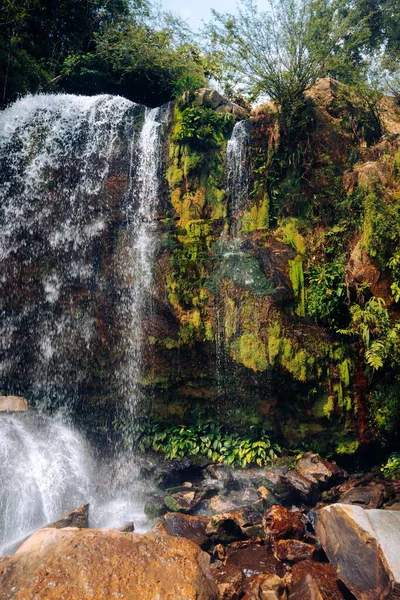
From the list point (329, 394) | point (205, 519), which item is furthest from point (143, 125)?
point (205, 519)

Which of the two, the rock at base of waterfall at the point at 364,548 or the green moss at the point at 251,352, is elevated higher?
the green moss at the point at 251,352

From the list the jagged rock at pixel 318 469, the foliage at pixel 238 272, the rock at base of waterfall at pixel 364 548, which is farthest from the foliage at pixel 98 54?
the rock at base of waterfall at pixel 364 548

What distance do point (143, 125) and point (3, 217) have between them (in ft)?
15.8

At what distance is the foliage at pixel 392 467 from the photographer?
27.0 feet

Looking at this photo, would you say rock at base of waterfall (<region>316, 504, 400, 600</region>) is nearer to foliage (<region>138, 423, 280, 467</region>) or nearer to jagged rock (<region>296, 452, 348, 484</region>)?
jagged rock (<region>296, 452, 348, 484</region>)

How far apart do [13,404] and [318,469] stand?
24.3ft

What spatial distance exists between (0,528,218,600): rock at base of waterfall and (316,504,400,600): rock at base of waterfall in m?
1.95

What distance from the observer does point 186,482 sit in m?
8.84

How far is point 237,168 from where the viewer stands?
36.1ft

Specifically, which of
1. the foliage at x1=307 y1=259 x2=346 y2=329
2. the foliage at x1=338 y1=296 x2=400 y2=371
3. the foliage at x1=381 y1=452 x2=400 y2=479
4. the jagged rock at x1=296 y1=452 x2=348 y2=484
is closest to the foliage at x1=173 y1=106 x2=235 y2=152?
the foliage at x1=307 y1=259 x2=346 y2=329

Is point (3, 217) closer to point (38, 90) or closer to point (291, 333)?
point (38, 90)

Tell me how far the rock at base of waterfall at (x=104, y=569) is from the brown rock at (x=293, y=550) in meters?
1.92

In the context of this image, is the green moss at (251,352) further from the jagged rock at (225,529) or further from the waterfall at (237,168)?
the waterfall at (237,168)

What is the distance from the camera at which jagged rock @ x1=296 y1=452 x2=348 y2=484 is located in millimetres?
8213
